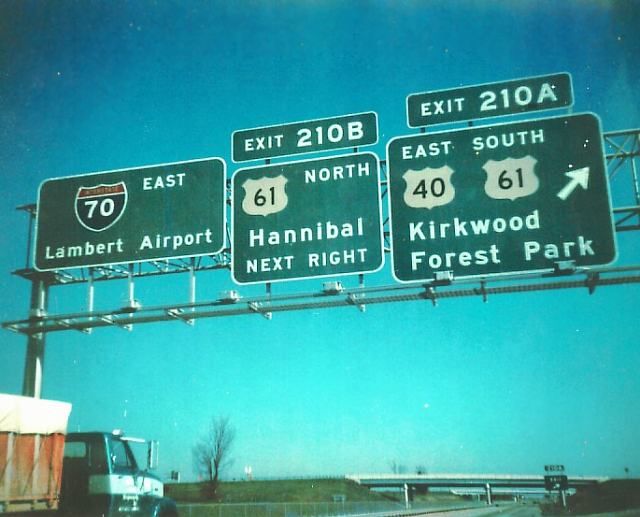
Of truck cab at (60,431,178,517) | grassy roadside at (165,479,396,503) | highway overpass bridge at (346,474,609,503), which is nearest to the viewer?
truck cab at (60,431,178,517)

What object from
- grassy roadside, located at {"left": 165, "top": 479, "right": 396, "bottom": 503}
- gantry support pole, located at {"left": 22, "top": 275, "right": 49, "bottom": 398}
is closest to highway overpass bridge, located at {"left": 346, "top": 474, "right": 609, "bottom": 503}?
grassy roadside, located at {"left": 165, "top": 479, "right": 396, "bottom": 503}

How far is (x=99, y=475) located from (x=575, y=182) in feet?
34.2

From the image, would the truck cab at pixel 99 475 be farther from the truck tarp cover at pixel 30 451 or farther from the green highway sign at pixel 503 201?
the green highway sign at pixel 503 201

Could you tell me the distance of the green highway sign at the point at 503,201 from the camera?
14.0 metres

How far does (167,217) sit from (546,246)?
7.63m

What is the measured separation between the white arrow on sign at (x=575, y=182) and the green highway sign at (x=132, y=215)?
663cm

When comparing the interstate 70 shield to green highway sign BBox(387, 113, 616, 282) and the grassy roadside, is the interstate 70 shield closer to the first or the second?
green highway sign BBox(387, 113, 616, 282)

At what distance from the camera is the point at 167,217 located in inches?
654

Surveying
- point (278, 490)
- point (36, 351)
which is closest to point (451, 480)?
point (278, 490)

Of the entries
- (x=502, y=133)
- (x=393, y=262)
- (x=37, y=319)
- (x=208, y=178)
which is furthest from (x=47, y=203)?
(x=502, y=133)

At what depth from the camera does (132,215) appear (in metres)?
16.9

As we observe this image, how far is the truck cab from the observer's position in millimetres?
15195

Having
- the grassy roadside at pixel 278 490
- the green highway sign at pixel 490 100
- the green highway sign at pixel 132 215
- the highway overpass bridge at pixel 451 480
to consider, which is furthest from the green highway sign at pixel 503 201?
the highway overpass bridge at pixel 451 480

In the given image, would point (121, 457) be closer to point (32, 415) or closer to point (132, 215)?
point (32, 415)
